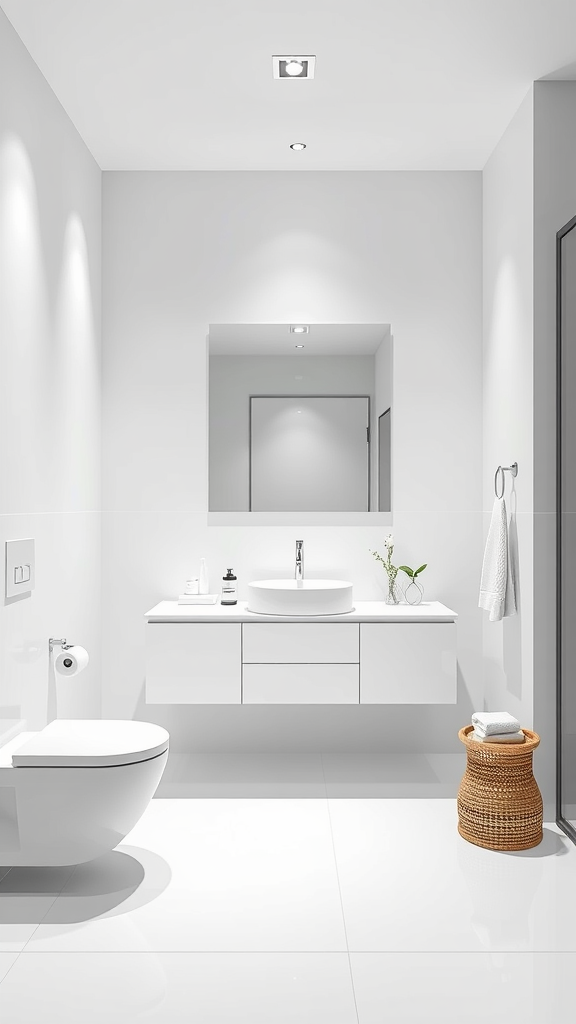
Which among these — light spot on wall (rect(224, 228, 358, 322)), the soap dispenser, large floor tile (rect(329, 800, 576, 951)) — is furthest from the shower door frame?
the soap dispenser

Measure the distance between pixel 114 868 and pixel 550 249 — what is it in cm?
252

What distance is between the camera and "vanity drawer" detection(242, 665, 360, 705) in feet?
10.5

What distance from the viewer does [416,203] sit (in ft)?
12.0

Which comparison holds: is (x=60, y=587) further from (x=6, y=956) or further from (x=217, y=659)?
(x=6, y=956)

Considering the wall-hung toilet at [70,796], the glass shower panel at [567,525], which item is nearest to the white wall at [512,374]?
the glass shower panel at [567,525]

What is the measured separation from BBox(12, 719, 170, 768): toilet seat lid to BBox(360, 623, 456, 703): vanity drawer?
102 cm

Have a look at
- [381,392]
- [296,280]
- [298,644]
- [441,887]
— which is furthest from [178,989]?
[296,280]

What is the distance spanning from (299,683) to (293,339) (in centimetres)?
149

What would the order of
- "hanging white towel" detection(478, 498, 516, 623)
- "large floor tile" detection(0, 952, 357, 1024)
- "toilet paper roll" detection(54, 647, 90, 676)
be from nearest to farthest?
"large floor tile" detection(0, 952, 357, 1024)
"toilet paper roll" detection(54, 647, 90, 676)
"hanging white towel" detection(478, 498, 516, 623)

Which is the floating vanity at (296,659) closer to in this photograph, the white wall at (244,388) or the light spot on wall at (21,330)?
the white wall at (244,388)

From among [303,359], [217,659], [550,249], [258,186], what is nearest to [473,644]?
[217,659]

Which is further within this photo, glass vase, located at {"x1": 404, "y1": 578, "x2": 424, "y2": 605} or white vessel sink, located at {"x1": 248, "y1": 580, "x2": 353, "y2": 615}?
glass vase, located at {"x1": 404, "y1": 578, "x2": 424, "y2": 605}

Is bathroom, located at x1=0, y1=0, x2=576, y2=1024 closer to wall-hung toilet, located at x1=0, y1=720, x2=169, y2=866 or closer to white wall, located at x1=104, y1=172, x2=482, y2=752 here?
white wall, located at x1=104, y1=172, x2=482, y2=752

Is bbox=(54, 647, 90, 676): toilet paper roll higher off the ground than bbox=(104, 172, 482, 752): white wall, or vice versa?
bbox=(104, 172, 482, 752): white wall
